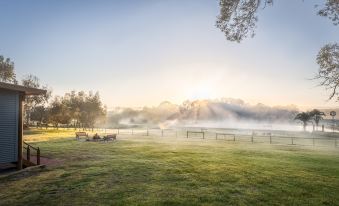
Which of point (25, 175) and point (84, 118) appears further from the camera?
point (84, 118)

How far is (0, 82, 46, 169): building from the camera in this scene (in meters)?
19.0

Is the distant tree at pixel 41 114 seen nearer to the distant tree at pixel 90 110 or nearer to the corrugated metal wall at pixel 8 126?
the distant tree at pixel 90 110

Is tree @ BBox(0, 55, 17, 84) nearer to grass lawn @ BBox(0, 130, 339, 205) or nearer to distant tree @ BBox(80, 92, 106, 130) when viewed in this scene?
distant tree @ BBox(80, 92, 106, 130)

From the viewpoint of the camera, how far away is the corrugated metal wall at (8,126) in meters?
19.1

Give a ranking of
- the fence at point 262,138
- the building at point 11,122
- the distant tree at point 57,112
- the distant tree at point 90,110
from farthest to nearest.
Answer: the distant tree at point 90,110 < the distant tree at point 57,112 < the fence at point 262,138 < the building at point 11,122

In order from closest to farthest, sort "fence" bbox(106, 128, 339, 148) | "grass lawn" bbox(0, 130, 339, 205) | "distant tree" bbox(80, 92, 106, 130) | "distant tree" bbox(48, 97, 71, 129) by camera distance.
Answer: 1. "grass lawn" bbox(0, 130, 339, 205)
2. "fence" bbox(106, 128, 339, 148)
3. "distant tree" bbox(48, 97, 71, 129)
4. "distant tree" bbox(80, 92, 106, 130)

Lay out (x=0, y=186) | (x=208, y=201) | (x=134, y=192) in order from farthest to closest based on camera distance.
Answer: (x=0, y=186) < (x=134, y=192) < (x=208, y=201)

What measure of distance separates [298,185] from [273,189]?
1.93 m

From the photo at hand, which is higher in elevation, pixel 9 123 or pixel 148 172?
pixel 9 123

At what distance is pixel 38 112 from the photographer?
109938 mm

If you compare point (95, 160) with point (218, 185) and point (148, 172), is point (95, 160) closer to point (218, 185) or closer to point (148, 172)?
point (148, 172)

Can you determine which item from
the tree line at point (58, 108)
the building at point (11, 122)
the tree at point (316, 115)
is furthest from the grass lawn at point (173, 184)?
the tree at point (316, 115)

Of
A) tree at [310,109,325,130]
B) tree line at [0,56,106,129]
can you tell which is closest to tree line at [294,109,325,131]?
tree at [310,109,325,130]

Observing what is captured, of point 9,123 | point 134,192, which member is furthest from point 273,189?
point 9,123
